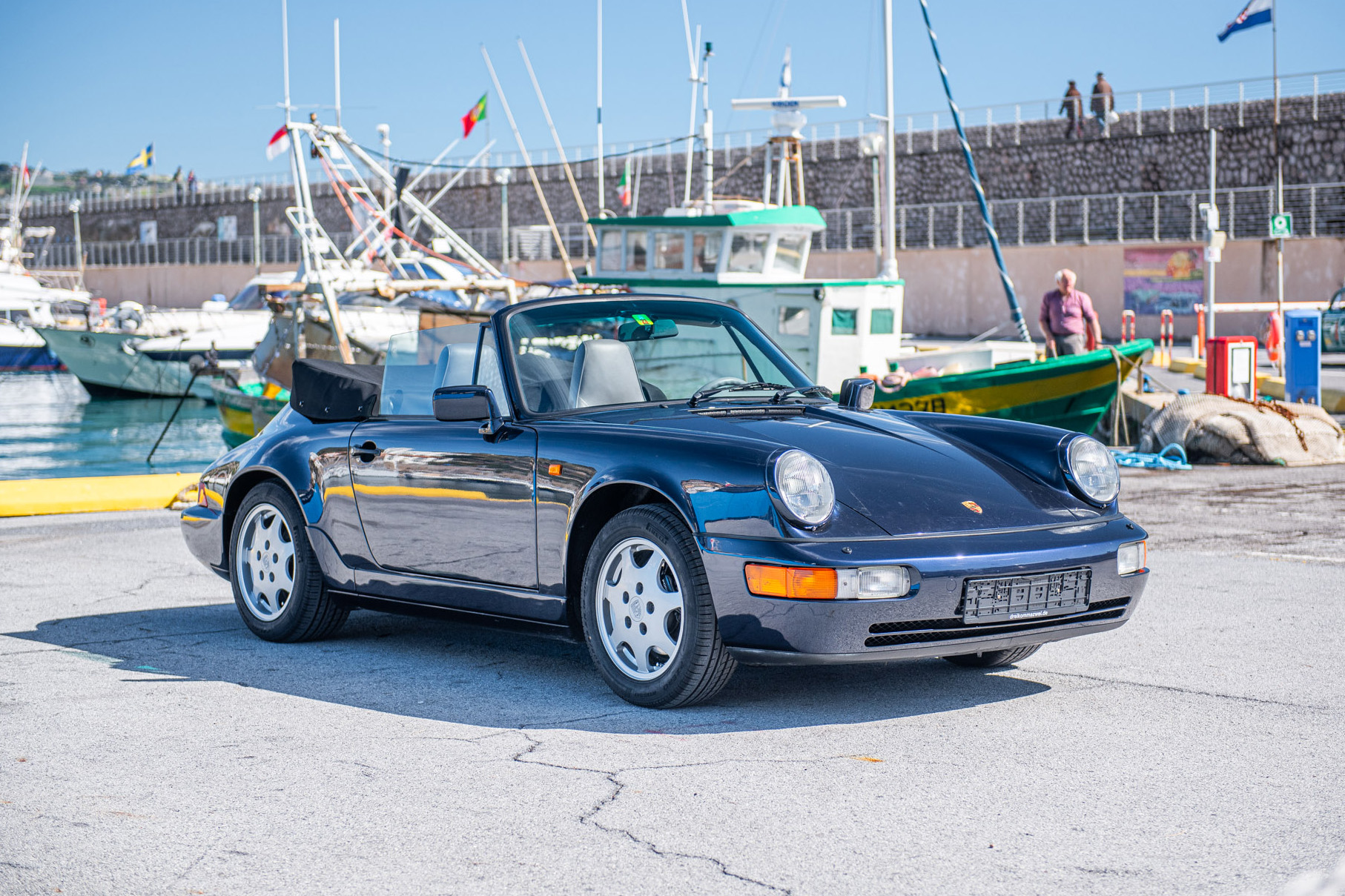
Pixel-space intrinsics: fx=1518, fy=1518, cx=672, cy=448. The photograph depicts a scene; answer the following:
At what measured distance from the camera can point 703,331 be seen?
19.7ft

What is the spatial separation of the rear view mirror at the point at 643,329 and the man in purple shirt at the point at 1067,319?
510 inches

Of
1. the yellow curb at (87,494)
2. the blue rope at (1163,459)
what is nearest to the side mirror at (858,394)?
the yellow curb at (87,494)

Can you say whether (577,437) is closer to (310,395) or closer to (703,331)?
(703,331)

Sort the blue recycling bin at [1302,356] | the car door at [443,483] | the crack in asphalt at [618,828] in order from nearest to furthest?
the crack in asphalt at [618,828]
the car door at [443,483]
the blue recycling bin at [1302,356]

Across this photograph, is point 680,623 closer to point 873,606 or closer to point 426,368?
point 873,606

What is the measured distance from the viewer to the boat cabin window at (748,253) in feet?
60.8

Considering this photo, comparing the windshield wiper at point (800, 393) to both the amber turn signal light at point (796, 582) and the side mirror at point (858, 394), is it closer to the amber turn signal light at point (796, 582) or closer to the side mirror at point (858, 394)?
the side mirror at point (858, 394)

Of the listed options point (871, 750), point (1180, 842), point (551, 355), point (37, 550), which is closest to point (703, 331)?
point (551, 355)

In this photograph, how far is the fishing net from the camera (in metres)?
14.1

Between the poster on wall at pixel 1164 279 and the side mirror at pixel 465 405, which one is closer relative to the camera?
A: the side mirror at pixel 465 405

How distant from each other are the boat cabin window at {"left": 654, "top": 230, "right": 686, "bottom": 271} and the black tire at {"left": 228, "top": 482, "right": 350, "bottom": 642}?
12.9 metres

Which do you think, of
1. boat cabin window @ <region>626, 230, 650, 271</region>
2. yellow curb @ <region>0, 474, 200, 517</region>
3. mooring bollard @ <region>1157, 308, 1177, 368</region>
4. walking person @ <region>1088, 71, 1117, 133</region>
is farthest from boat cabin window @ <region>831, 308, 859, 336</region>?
walking person @ <region>1088, 71, 1117, 133</region>

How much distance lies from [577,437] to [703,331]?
1112 millimetres

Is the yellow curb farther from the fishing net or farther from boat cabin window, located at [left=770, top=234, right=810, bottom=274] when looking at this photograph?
the fishing net
